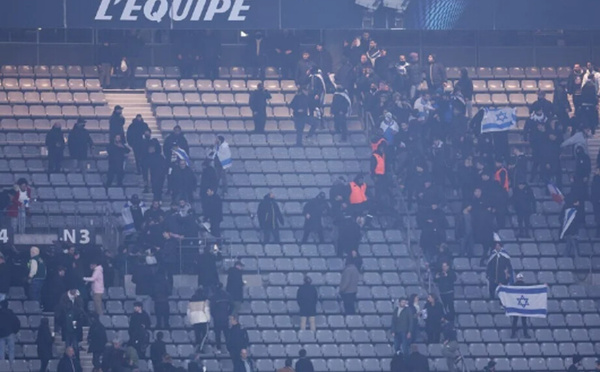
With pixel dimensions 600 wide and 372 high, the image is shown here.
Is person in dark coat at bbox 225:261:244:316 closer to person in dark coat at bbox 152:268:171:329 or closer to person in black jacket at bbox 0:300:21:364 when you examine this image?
person in dark coat at bbox 152:268:171:329

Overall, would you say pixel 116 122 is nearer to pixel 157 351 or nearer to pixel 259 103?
pixel 259 103

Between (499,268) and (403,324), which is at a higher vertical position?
(499,268)

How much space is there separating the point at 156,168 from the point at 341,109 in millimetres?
5073

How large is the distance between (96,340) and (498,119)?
11.3 metres

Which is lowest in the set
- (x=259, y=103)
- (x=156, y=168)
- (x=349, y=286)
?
(x=349, y=286)

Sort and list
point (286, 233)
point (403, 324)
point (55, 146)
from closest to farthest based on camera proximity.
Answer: point (403, 324), point (286, 233), point (55, 146)

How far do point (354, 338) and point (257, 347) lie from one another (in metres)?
1.94

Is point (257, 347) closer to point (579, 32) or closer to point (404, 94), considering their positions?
point (404, 94)

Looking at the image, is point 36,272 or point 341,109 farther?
point 341,109

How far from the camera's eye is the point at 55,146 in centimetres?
3875

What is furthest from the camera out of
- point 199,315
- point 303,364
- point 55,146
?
point 55,146

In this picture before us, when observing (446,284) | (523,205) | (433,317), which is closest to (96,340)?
(433,317)

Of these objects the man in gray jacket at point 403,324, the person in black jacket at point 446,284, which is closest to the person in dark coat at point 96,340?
the man in gray jacket at point 403,324

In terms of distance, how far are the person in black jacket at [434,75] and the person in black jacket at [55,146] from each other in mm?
8898
